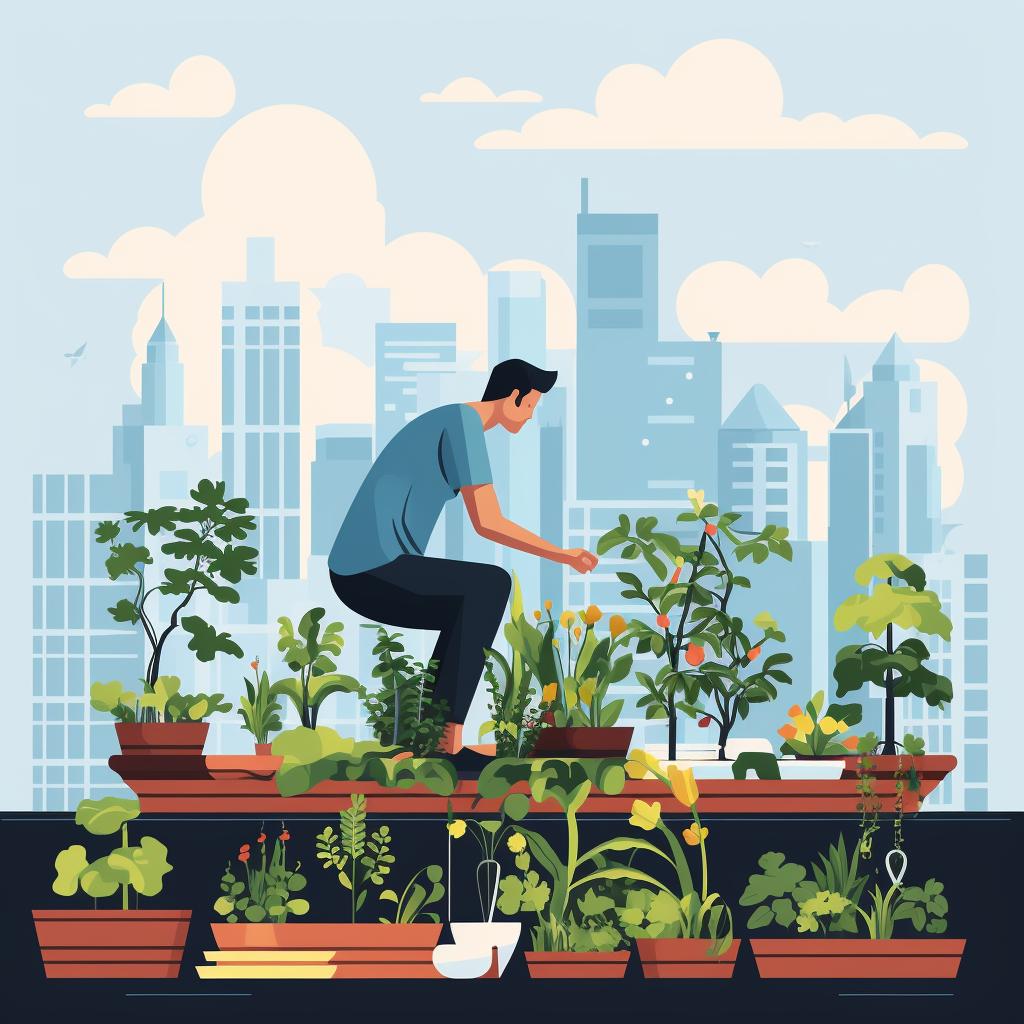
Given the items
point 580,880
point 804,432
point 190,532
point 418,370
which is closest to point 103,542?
point 190,532

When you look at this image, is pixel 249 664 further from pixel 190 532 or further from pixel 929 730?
pixel 929 730

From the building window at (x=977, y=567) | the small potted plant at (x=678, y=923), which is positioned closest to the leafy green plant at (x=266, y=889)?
the small potted plant at (x=678, y=923)

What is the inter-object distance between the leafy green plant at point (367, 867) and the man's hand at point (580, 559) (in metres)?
0.99

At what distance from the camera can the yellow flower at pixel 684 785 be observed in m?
6.23

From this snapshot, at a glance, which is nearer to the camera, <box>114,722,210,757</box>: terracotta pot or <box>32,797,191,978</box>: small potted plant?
<box>32,797,191,978</box>: small potted plant

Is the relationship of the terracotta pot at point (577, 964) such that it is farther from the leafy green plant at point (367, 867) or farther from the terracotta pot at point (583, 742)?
the terracotta pot at point (583, 742)

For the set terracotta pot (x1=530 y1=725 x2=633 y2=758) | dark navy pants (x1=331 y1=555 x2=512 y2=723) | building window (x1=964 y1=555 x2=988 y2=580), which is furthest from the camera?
building window (x1=964 y1=555 x2=988 y2=580)

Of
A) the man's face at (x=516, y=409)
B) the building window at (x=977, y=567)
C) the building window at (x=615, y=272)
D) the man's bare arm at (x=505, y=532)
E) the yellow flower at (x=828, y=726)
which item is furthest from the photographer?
the building window at (x=615, y=272)

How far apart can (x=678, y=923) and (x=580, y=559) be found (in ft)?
3.88

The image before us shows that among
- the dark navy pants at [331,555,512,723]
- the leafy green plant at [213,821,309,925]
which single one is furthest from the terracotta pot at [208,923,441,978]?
the dark navy pants at [331,555,512,723]

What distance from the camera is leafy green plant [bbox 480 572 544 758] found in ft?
21.5

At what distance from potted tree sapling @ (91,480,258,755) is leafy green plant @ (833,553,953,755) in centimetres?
209

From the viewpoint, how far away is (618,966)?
615 centimetres

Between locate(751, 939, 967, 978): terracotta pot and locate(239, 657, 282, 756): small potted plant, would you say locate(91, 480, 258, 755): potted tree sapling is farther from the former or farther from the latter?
locate(751, 939, 967, 978): terracotta pot
